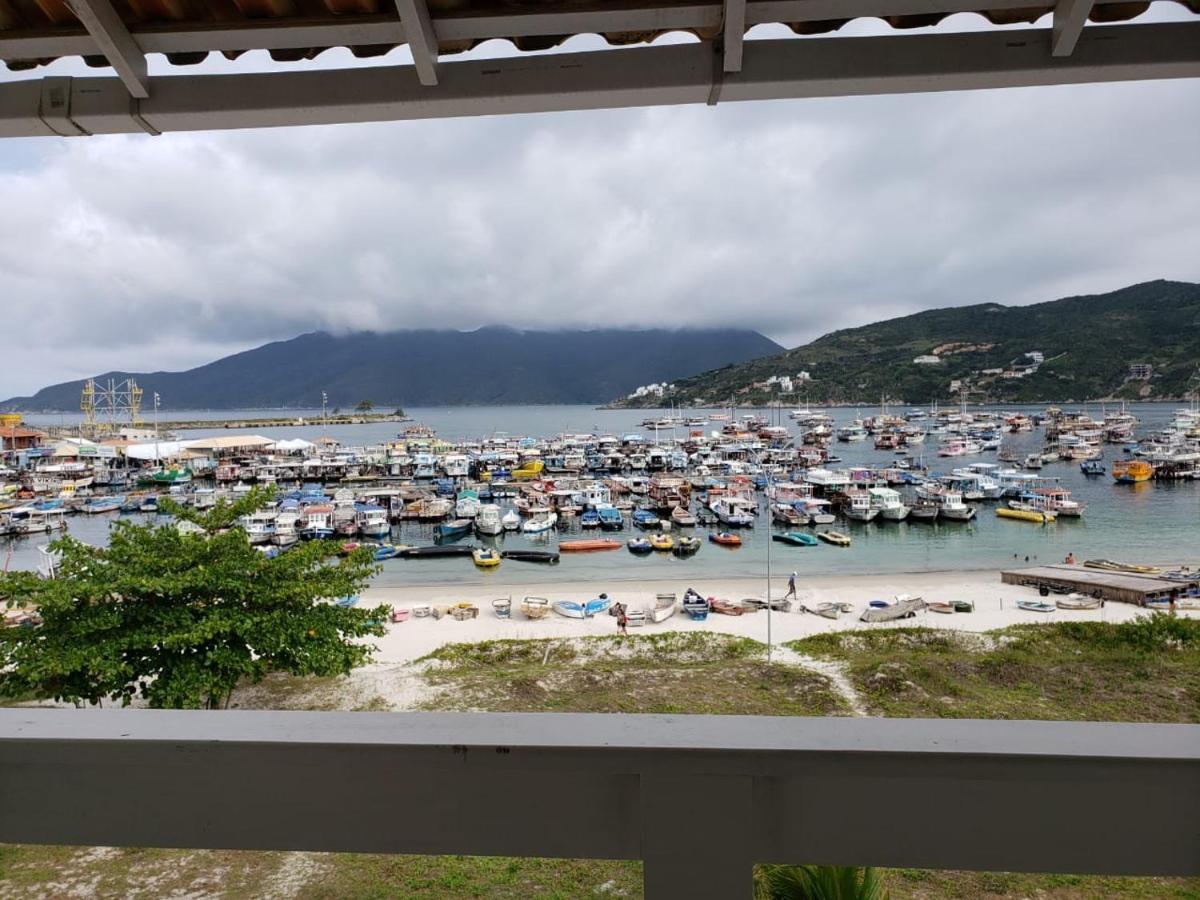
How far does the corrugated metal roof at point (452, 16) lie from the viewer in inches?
32.9

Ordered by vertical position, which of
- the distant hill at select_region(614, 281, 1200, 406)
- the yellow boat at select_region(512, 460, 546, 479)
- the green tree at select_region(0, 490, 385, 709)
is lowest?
the green tree at select_region(0, 490, 385, 709)

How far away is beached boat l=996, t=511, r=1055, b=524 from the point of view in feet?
74.3

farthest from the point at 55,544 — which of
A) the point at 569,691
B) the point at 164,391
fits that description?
the point at 164,391

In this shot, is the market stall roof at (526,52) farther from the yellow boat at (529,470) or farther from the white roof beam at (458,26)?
the yellow boat at (529,470)

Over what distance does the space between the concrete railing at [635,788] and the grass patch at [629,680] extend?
12.8 ft

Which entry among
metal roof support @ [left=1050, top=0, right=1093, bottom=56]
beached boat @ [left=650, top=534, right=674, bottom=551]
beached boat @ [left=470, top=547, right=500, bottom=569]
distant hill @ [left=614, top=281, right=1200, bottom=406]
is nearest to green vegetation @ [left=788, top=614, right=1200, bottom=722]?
metal roof support @ [left=1050, top=0, right=1093, bottom=56]

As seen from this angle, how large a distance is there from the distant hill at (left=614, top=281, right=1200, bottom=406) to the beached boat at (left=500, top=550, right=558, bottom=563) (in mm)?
60631

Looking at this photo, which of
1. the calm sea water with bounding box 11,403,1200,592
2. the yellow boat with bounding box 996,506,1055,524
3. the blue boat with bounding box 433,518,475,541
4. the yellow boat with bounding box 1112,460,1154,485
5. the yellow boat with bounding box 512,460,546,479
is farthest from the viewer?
the yellow boat with bounding box 512,460,546,479

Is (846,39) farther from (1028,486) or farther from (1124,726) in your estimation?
(1028,486)

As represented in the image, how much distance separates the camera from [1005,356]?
6719 centimetres

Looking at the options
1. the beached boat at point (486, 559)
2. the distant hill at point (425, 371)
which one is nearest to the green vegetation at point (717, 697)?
the beached boat at point (486, 559)

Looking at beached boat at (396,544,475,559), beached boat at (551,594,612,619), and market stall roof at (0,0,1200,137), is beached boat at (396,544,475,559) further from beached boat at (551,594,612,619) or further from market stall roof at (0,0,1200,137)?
market stall roof at (0,0,1200,137)

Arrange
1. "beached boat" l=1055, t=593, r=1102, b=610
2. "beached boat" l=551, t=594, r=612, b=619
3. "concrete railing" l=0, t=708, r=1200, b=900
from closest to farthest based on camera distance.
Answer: "concrete railing" l=0, t=708, r=1200, b=900 < "beached boat" l=1055, t=593, r=1102, b=610 < "beached boat" l=551, t=594, r=612, b=619

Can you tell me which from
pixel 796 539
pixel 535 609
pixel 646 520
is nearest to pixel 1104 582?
pixel 796 539
